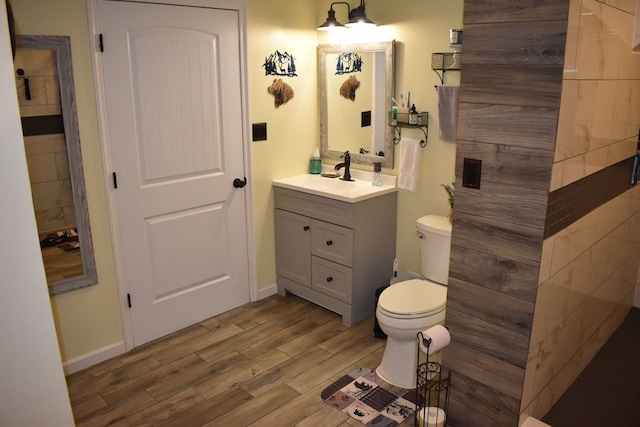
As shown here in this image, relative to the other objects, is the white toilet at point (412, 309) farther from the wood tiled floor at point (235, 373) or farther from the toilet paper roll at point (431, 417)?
the toilet paper roll at point (431, 417)

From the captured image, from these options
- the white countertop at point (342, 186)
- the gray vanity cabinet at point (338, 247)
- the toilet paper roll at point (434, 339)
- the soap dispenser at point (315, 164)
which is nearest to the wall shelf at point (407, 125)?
the white countertop at point (342, 186)

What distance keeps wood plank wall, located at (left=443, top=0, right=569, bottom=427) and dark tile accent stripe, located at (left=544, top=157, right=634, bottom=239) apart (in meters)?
0.10

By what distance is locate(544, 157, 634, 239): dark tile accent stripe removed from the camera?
198 centimetres

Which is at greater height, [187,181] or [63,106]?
[63,106]

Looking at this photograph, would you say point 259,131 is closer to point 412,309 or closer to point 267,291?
point 267,291

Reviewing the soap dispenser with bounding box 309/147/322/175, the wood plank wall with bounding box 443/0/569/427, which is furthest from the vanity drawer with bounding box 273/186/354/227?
the wood plank wall with bounding box 443/0/569/427

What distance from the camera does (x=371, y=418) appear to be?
8.19ft

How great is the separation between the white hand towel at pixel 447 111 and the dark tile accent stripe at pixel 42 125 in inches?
82.2

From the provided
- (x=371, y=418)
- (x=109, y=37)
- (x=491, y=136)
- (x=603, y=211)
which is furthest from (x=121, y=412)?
(x=603, y=211)

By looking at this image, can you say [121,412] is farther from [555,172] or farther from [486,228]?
[555,172]

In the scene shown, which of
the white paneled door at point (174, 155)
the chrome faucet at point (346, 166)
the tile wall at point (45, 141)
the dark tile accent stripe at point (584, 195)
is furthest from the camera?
the chrome faucet at point (346, 166)

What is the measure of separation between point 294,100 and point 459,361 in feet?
7.11

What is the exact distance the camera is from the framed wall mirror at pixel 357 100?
3365 mm

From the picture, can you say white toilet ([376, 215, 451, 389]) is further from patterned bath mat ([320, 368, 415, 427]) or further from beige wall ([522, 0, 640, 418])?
beige wall ([522, 0, 640, 418])
